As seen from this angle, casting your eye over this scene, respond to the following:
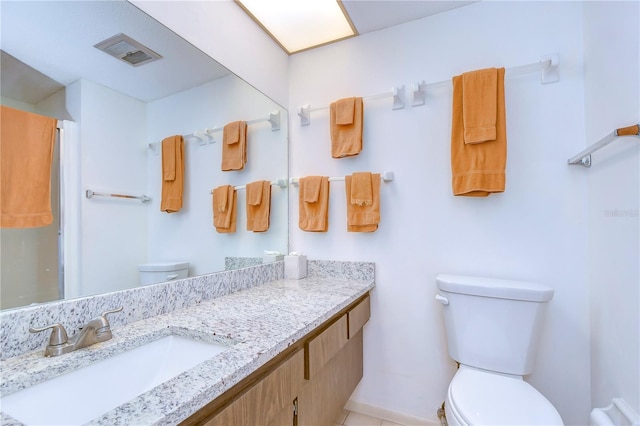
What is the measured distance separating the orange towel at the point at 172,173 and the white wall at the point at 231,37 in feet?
1.58

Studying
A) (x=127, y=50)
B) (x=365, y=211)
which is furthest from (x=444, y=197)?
(x=127, y=50)

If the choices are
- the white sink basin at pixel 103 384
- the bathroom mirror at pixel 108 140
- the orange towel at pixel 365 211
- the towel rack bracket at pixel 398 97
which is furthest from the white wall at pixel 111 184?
the towel rack bracket at pixel 398 97

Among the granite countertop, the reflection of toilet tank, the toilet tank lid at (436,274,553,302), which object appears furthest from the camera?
the toilet tank lid at (436,274,553,302)

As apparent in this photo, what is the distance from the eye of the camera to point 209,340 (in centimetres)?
85

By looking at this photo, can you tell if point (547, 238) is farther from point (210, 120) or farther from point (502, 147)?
point (210, 120)

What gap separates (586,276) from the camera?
126 centimetres

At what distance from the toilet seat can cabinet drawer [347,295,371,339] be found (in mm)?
451

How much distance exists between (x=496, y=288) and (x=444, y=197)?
1.65 feet

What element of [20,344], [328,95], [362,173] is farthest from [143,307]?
[328,95]

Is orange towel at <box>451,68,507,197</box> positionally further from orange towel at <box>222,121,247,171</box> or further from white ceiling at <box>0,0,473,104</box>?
white ceiling at <box>0,0,473,104</box>

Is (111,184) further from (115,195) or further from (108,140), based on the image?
(108,140)

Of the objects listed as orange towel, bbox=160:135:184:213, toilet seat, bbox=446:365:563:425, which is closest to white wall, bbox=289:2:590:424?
toilet seat, bbox=446:365:563:425

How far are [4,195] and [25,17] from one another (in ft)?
1.60

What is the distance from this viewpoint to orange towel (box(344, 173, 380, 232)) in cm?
155
